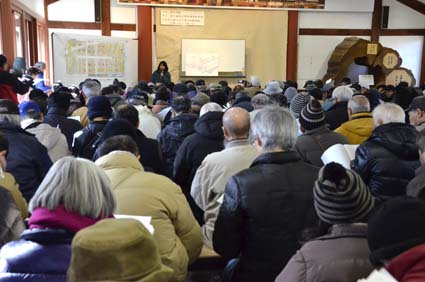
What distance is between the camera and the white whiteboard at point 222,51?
1149 cm

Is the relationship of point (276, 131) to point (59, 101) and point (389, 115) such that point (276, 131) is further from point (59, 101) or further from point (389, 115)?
point (59, 101)

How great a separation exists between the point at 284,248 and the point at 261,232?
0.42 feet

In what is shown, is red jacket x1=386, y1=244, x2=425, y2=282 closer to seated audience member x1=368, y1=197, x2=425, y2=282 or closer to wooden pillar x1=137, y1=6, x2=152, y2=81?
seated audience member x1=368, y1=197, x2=425, y2=282

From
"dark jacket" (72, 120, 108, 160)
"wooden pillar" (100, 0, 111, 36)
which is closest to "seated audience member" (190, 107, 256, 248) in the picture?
"dark jacket" (72, 120, 108, 160)

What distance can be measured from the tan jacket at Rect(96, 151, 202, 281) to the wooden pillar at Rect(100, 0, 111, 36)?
384 inches

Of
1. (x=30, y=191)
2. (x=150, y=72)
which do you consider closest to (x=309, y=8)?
(x=150, y=72)

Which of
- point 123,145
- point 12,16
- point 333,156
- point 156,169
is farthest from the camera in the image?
point 12,16

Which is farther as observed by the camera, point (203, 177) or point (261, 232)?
point (203, 177)

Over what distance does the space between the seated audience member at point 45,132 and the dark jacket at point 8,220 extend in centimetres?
187

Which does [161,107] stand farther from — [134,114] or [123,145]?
[123,145]

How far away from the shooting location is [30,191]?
303 centimetres

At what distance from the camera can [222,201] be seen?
2.24m

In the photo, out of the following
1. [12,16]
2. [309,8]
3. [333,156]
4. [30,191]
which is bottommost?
[30,191]

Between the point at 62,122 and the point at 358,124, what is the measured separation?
274 centimetres
